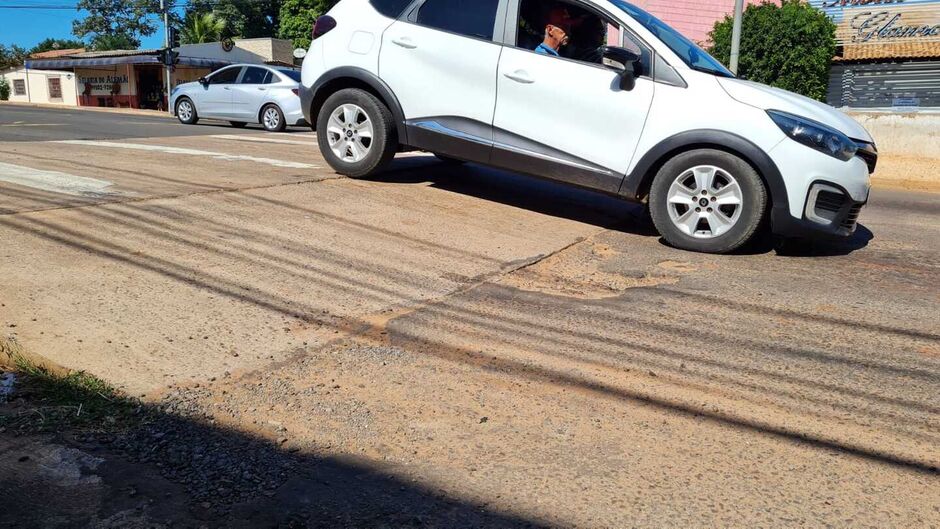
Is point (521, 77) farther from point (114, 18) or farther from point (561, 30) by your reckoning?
point (114, 18)

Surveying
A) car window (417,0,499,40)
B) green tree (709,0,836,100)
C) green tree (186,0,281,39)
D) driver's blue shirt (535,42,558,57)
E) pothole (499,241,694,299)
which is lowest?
pothole (499,241,694,299)

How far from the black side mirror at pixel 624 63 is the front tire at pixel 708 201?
0.68 metres

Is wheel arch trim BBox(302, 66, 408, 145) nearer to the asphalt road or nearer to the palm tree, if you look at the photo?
the asphalt road

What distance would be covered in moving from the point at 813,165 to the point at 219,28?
53.8 m

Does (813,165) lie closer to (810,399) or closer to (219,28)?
(810,399)

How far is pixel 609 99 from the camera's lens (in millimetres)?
5723

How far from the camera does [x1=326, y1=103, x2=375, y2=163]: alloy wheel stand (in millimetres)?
6895

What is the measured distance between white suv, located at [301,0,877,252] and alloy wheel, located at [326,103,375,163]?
0.02 metres

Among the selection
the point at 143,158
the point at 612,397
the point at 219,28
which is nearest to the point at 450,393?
the point at 612,397

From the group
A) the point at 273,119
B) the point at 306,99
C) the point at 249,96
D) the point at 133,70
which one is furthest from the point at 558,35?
the point at 133,70

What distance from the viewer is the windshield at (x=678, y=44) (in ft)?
18.9

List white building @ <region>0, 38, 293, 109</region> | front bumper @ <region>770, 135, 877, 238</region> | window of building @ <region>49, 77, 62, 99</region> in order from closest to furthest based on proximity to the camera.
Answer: front bumper @ <region>770, 135, 877, 238</region> → white building @ <region>0, 38, 293, 109</region> → window of building @ <region>49, 77, 62, 99</region>

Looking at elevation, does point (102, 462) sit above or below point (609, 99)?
below

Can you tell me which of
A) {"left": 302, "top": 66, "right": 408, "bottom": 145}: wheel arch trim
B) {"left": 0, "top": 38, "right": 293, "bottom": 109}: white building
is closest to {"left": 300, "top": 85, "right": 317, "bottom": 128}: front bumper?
{"left": 302, "top": 66, "right": 408, "bottom": 145}: wheel arch trim
